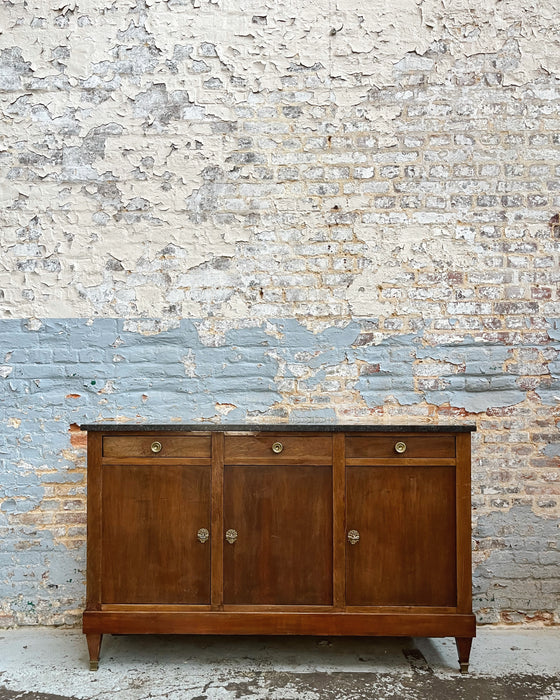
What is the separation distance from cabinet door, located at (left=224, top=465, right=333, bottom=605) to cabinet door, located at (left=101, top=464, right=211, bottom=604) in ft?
0.42

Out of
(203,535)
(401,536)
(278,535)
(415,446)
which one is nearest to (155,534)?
(203,535)

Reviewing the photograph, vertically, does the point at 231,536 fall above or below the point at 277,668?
above

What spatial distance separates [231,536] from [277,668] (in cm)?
63

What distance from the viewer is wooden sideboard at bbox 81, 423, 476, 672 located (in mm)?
2666

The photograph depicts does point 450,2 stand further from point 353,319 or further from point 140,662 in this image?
point 140,662

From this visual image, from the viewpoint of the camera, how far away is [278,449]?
2.73 metres

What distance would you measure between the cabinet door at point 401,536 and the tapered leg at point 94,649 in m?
1.14

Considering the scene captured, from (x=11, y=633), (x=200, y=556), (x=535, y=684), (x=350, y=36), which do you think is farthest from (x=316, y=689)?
(x=350, y=36)

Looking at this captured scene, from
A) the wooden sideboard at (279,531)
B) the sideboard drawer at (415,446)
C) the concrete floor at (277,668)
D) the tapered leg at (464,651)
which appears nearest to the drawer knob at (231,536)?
the wooden sideboard at (279,531)

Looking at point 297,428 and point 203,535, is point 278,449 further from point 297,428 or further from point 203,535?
point 203,535

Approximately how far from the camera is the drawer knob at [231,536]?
2709 millimetres

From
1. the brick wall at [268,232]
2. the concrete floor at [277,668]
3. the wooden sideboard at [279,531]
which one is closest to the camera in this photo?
the concrete floor at [277,668]

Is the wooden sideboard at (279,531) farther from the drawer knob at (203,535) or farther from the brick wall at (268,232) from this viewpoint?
the brick wall at (268,232)

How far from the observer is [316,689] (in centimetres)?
255
